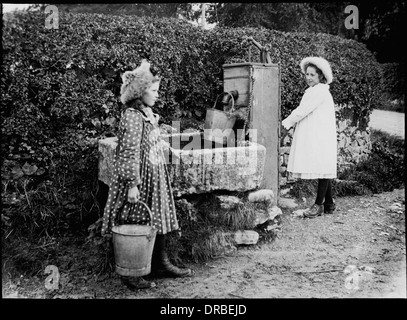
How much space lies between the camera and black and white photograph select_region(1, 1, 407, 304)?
3.35 metres

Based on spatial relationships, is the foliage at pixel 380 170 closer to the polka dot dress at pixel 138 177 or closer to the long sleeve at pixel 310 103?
the long sleeve at pixel 310 103

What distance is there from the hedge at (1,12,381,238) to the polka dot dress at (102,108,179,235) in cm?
112

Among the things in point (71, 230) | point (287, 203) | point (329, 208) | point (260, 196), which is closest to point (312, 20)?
point (287, 203)

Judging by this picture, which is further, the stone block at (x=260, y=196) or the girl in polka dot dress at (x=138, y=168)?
the stone block at (x=260, y=196)

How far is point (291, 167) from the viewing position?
536 cm

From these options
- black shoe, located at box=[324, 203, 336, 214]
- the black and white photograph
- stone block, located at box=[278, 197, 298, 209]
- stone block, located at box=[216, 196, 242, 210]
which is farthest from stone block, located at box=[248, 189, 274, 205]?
black shoe, located at box=[324, 203, 336, 214]

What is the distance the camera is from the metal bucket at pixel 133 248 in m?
3.07

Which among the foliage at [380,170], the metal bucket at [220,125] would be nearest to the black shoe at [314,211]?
the metal bucket at [220,125]

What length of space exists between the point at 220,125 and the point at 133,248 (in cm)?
223

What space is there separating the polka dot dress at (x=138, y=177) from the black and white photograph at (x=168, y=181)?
0.01 meters

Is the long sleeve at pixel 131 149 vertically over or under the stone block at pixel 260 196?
over

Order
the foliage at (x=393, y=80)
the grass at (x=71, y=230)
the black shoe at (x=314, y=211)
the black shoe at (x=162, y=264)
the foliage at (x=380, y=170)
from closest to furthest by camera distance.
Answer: the black shoe at (x=162, y=264) < the grass at (x=71, y=230) < the black shoe at (x=314, y=211) < the foliage at (x=380, y=170) < the foliage at (x=393, y=80)
